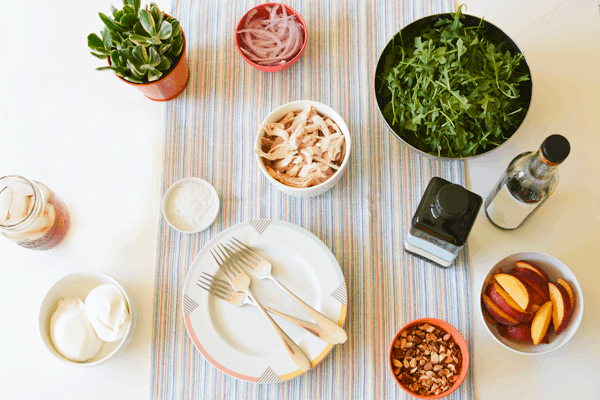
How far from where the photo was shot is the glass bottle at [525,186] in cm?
73

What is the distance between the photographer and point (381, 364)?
998 mm

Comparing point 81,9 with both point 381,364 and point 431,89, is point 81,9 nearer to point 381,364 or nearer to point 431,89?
point 431,89

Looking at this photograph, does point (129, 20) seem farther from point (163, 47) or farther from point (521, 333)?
point (521, 333)

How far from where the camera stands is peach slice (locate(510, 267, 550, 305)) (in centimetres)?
91

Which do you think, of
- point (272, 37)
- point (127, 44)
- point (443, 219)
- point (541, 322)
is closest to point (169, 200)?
point (127, 44)

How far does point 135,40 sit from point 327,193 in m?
0.58

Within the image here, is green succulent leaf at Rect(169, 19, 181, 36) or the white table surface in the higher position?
green succulent leaf at Rect(169, 19, 181, 36)

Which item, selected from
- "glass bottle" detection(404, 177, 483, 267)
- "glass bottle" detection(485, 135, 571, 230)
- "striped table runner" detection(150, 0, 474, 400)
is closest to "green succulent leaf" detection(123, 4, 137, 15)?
"striped table runner" detection(150, 0, 474, 400)

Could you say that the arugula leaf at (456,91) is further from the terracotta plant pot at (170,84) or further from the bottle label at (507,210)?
the terracotta plant pot at (170,84)

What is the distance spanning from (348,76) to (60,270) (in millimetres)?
930

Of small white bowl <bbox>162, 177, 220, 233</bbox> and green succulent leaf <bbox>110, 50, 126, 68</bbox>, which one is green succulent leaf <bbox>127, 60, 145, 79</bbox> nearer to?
green succulent leaf <bbox>110, 50, 126, 68</bbox>

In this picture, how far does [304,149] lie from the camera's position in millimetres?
1000

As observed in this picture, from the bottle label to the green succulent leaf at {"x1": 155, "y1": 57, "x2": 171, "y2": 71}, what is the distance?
2.76 feet

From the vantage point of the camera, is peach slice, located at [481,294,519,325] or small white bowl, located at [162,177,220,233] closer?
peach slice, located at [481,294,519,325]
